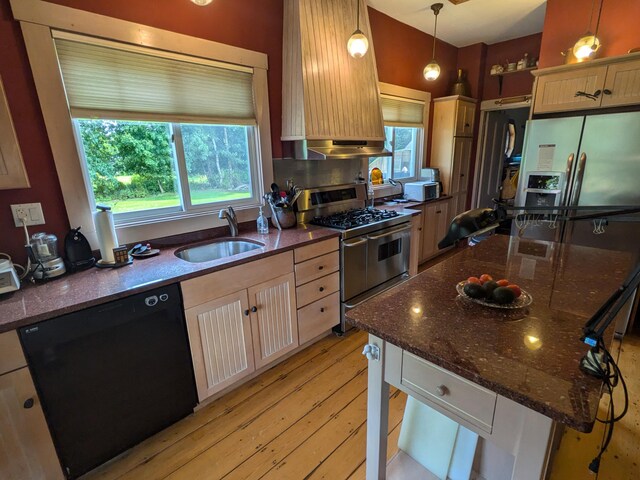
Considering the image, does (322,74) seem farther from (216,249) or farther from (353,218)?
(216,249)

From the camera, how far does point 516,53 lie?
3963 mm

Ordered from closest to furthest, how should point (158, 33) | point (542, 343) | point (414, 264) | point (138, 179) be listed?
point (542, 343), point (158, 33), point (138, 179), point (414, 264)

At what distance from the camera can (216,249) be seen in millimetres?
2318

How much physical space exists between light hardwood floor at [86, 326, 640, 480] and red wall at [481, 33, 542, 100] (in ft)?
11.1

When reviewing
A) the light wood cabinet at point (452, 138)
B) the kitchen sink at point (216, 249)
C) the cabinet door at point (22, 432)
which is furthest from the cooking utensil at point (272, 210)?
the light wood cabinet at point (452, 138)

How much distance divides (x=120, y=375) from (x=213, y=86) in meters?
1.88

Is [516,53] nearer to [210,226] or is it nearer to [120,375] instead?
[210,226]

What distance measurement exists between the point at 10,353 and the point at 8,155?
0.92m

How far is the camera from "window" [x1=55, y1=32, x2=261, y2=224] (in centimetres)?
175

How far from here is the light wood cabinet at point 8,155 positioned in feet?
4.78

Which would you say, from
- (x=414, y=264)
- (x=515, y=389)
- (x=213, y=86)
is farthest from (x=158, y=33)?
(x=414, y=264)

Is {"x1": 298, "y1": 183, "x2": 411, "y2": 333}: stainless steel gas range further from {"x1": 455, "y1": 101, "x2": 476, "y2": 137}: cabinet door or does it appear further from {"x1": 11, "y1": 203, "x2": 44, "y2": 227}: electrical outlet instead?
{"x1": 455, "y1": 101, "x2": 476, "y2": 137}: cabinet door

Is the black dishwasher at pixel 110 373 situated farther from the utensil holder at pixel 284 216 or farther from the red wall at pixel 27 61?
the utensil holder at pixel 284 216

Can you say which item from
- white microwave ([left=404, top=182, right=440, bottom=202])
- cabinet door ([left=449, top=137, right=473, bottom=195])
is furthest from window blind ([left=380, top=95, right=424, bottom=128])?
white microwave ([left=404, top=182, right=440, bottom=202])
